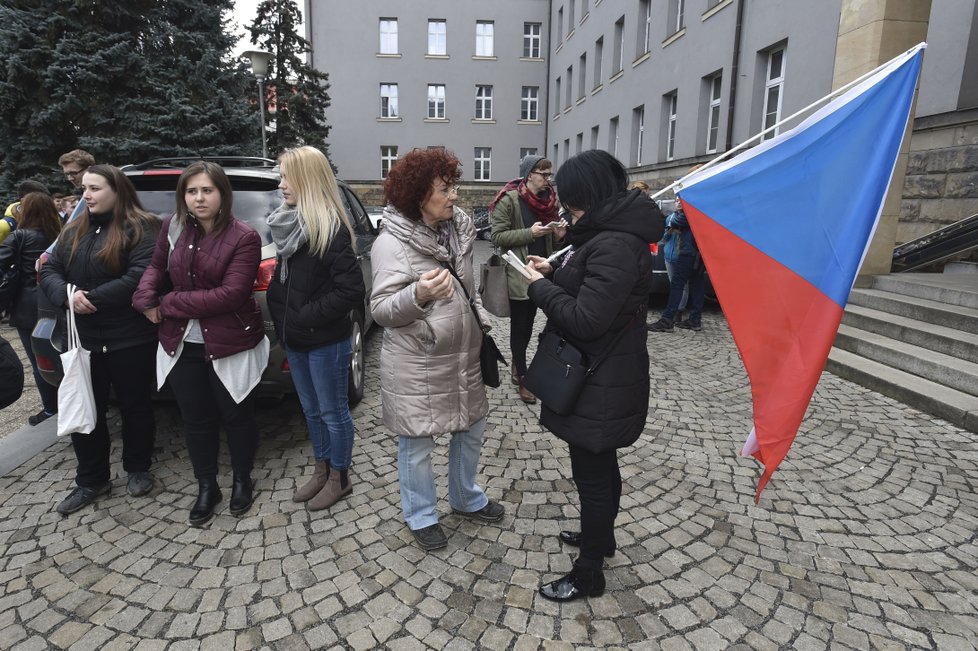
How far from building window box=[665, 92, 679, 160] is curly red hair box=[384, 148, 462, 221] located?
17.3 meters

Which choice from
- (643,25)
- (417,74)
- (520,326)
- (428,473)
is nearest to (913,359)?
(520,326)

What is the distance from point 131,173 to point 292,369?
2303mm

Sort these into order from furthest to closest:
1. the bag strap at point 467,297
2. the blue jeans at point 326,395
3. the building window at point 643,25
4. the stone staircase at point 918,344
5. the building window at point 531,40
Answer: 1. the building window at point 531,40
2. the building window at point 643,25
3. the stone staircase at point 918,344
4. the blue jeans at point 326,395
5. the bag strap at point 467,297

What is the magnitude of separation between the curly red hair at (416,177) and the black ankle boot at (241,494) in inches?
73.3

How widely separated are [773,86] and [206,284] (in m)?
14.5

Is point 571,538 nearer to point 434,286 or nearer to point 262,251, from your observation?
point 434,286

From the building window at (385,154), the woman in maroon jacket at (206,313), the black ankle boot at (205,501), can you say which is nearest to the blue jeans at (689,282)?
the woman in maroon jacket at (206,313)

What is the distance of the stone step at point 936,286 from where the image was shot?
6171 millimetres

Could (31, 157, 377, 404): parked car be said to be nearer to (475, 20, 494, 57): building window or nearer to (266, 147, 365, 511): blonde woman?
(266, 147, 365, 511): blonde woman

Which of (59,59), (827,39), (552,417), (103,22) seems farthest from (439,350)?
(827,39)

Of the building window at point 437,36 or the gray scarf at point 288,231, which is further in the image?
the building window at point 437,36

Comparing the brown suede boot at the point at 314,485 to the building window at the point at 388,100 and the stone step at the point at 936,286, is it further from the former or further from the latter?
the building window at the point at 388,100

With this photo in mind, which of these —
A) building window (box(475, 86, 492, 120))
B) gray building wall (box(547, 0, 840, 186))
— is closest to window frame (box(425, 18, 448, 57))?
building window (box(475, 86, 492, 120))

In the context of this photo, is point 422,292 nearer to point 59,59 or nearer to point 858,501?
point 858,501
